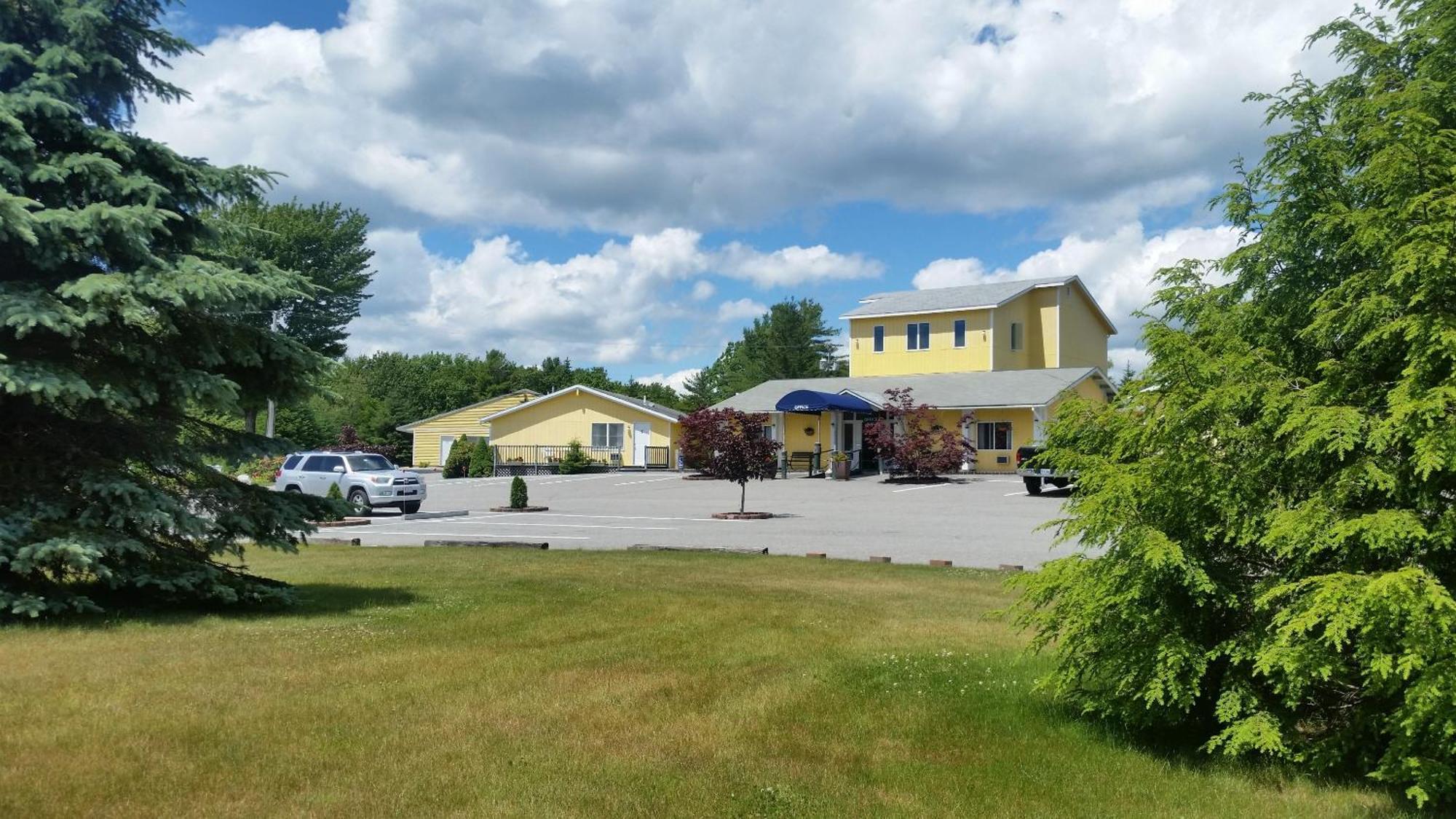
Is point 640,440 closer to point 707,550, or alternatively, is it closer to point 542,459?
point 542,459

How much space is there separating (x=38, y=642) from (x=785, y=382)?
46.3m

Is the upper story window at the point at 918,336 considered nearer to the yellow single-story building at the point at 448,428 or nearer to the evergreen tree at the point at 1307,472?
the yellow single-story building at the point at 448,428

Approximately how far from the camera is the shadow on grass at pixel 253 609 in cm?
938

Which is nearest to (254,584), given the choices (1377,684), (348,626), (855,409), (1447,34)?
(348,626)

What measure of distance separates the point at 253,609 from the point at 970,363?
41989mm

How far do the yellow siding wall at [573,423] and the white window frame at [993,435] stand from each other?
15.5 meters

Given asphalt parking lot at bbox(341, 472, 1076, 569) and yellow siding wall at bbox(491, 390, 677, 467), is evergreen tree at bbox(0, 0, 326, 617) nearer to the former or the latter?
asphalt parking lot at bbox(341, 472, 1076, 569)

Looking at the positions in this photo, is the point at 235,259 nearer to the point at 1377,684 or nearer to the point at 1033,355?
the point at 1377,684

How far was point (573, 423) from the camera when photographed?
2127 inches

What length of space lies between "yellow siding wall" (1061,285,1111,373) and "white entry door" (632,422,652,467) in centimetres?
2139

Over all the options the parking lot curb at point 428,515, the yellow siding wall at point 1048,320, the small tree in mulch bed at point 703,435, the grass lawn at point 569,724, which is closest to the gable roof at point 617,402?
the yellow siding wall at point 1048,320

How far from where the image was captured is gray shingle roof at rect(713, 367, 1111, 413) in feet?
139

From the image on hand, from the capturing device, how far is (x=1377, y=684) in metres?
4.81

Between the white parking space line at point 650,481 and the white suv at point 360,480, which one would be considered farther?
the white parking space line at point 650,481
